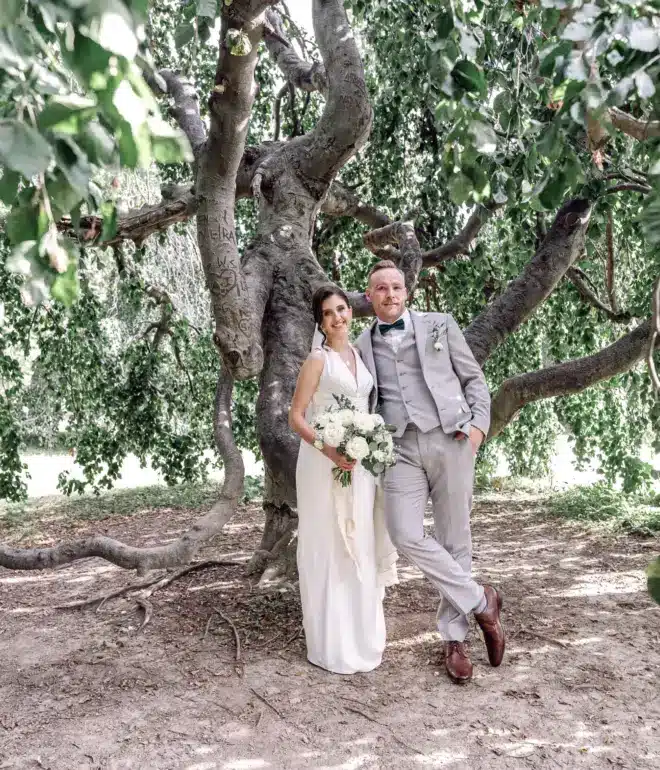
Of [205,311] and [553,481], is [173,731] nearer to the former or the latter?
[205,311]

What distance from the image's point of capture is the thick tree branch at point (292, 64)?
4887 millimetres

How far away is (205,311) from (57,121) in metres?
7.25

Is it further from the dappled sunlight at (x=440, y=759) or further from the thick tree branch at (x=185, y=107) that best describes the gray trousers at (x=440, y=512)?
the thick tree branch at (x=185, y=107)

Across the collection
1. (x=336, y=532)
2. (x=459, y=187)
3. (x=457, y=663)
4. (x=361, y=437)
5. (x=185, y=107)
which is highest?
(x=185, y=107)

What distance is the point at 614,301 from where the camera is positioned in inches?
207

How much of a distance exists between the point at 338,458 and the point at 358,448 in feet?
0.62

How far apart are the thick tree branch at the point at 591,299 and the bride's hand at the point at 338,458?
116 inches

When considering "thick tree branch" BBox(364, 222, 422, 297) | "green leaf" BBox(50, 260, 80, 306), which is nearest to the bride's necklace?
"thick tree branch" BBox(364, 222, 422, 297)

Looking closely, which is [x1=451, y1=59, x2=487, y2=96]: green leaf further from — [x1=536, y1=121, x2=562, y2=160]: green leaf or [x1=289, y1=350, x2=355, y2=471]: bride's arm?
[x1=289, y1=350, x2=355, y2=471]: bride's arm

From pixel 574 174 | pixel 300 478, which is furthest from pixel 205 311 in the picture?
pixel 574 174

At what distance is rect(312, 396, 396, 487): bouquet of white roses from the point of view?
287 cm

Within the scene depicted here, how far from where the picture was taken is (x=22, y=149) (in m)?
0.72

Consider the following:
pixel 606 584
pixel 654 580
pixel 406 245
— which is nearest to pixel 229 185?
pixel 406 245

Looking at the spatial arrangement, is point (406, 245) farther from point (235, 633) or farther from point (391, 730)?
point (391, 730)
